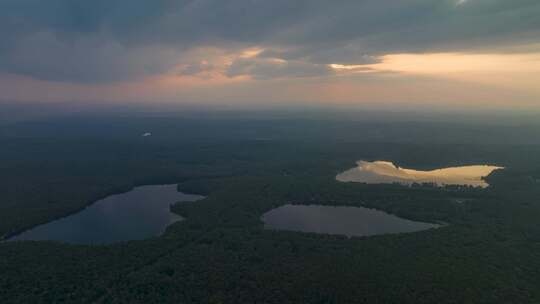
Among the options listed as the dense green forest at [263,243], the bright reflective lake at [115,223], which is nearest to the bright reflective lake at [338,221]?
the dense green forest at [263,243]

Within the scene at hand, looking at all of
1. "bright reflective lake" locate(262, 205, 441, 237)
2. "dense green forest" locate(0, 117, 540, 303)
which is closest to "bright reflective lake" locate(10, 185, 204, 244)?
"dense green forest" locate(0, 117, 540, 303)

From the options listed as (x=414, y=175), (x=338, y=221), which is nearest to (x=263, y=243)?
(x=338, y=221)

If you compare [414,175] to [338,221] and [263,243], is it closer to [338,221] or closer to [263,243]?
[338,221]

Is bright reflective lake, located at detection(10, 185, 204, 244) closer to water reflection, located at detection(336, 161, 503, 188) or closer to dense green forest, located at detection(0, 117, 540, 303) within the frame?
dense green forest, located at detection(0, 117, 540, 303)

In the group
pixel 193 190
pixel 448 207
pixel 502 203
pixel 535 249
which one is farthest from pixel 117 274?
pixel 502 203

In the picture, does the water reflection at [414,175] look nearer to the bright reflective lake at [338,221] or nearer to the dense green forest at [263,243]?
the dense green forest at [263,243]

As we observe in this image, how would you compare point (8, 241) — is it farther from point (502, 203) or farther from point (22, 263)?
point (502, 203)
